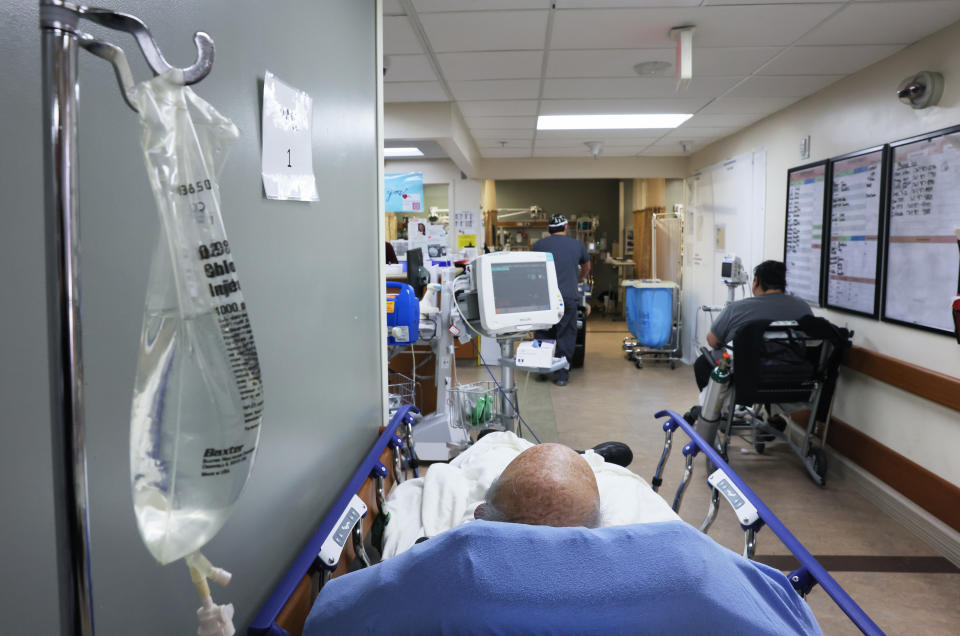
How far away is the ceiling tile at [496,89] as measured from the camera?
4.12 m

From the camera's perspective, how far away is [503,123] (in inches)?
215

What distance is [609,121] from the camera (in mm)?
5395

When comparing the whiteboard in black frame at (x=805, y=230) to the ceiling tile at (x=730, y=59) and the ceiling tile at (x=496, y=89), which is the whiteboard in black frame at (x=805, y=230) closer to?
the ceiling tile at (x=730, y=59)

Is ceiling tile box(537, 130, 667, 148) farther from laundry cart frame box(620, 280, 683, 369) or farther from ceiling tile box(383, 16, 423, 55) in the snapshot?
ceiling tile box(383, 16, 423, 55)

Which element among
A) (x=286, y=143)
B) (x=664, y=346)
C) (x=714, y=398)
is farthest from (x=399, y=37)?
(x=664, y=346)

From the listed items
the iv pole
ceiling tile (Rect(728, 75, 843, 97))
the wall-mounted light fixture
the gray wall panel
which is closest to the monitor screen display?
the gray wall panel

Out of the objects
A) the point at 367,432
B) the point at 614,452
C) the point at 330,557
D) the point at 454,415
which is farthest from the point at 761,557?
the point at 330,557

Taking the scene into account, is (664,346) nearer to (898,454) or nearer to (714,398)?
(714,398)

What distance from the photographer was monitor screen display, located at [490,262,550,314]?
286 cm

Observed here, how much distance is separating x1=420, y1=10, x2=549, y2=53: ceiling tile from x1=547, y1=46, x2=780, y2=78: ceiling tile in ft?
0.95

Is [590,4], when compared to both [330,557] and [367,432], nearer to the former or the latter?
[367,432]

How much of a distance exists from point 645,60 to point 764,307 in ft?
5.36

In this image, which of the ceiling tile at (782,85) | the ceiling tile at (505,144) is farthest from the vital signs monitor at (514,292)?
the ceiling tile at (505,144)

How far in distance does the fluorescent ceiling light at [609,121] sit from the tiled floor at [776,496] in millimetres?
2384
